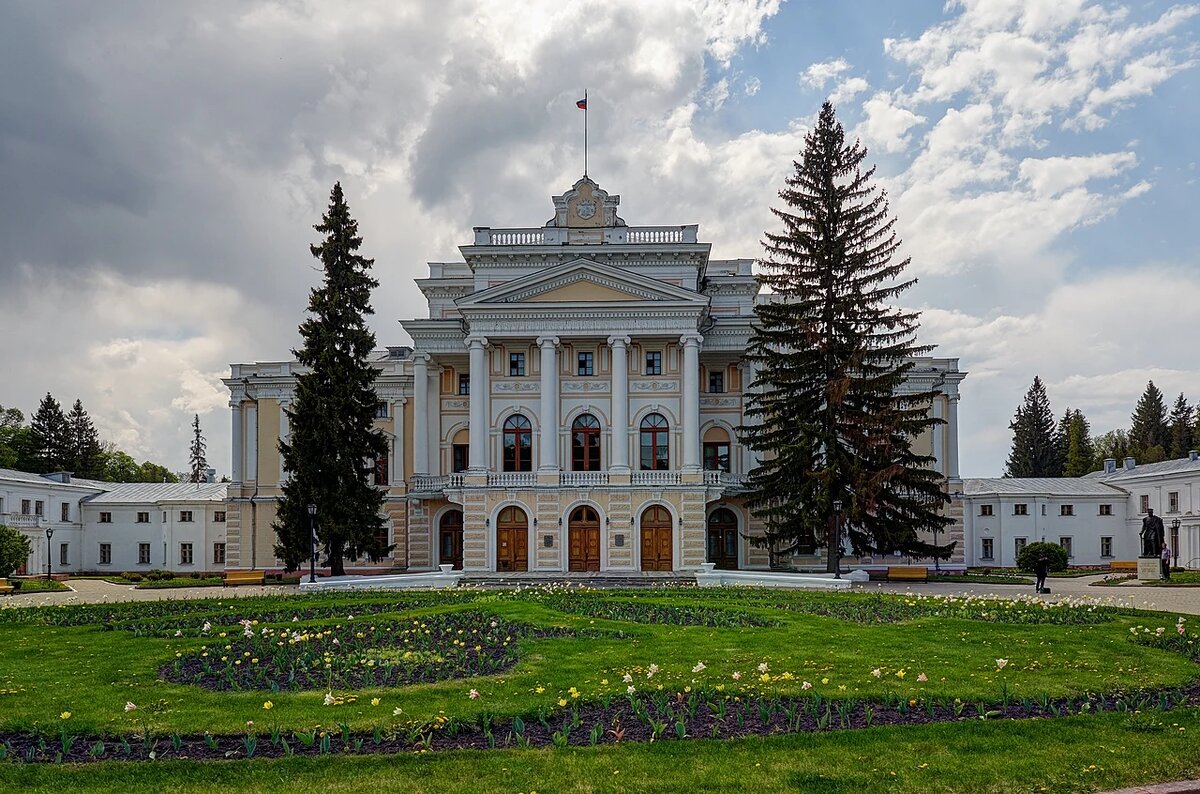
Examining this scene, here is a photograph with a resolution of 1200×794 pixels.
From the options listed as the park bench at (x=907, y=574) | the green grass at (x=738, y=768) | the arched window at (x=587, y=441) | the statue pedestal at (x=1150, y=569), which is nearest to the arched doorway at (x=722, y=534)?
the arched window at (x=587, y=441)

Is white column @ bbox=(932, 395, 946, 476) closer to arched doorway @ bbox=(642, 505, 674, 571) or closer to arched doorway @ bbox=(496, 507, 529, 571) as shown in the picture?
arched doorway @ bbox=(642, 505, 674, 571)

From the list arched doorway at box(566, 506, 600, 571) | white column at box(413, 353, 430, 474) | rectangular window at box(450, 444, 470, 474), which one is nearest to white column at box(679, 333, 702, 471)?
arched doorway at box(566, 506, 600, 571)

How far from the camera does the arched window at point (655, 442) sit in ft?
144

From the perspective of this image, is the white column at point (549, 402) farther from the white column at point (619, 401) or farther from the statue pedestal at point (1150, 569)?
the statue pedestal at point (1150, 569)

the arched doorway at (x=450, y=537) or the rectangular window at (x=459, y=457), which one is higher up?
the rectangular window at (x=459, y=457)

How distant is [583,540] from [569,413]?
5955 millimetres

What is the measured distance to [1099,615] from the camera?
20.8 metres


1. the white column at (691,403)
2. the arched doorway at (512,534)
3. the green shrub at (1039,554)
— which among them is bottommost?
the green shrub at (1039,554)

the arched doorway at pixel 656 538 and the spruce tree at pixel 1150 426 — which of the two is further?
the spruce tree at pixel 1150 426

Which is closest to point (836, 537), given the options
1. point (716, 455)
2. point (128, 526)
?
point (716, 455)

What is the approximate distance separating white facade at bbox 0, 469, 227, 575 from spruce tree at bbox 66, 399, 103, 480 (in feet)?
90.5

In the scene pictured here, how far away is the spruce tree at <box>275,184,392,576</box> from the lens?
129ft

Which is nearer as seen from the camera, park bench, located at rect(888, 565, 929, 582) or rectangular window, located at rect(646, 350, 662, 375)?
park bench, located at rect(888, 565, 929, 582)

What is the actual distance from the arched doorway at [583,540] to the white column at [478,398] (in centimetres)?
469
